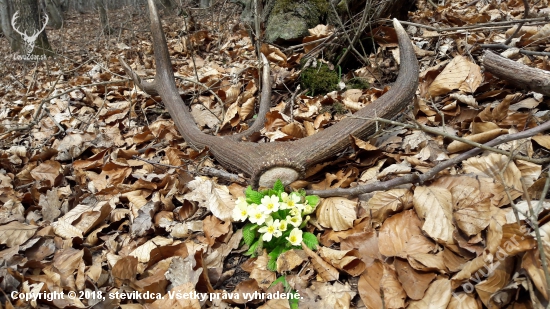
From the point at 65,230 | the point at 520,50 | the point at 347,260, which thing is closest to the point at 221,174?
the point at 65,230

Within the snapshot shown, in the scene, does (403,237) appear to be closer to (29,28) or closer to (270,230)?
(270,230)

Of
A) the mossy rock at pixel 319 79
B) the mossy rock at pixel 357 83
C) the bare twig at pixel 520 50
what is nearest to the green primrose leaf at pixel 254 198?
the mossy rock at pixel 319 79

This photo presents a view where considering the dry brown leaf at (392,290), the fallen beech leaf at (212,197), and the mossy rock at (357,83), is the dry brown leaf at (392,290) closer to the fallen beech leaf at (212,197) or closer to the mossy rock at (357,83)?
the fallen beech leaf at (212,197)

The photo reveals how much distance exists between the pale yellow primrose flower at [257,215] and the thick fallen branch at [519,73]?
1835 millimetres

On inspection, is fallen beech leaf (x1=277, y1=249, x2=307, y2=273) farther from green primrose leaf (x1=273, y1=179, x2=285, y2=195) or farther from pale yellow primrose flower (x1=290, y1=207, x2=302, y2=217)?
green primrose leaf (x1=273, y1=179, x2=285, y2=195)

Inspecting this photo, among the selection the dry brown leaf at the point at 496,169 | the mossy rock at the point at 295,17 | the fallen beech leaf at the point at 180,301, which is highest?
the mossy rock at the point at 295,17

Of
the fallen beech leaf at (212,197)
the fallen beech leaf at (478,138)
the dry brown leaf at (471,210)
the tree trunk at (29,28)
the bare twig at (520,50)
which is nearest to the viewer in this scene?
the dry brown leaf at (471,210)

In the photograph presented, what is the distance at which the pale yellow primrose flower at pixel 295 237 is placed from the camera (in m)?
1.71

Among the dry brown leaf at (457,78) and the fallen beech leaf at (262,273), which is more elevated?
the dry brown leaf at (457,78)

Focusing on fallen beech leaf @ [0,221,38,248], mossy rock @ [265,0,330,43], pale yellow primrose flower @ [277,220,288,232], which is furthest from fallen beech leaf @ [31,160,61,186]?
mossy rock @ [265,0,330,43]

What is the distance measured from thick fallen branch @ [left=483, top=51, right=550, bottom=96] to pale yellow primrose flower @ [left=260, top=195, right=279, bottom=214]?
5.70ft

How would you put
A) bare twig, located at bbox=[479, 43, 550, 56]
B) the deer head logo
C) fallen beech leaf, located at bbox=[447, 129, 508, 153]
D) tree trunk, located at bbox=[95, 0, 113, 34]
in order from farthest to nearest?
the deer head logo < tree trunk, located at bbox=[95, 0, 113, 34] < bare twig, located at bbox=[479, 43, 550, 56] < fallen beech leaf, located at bbox=[447, 129, 508, 153]

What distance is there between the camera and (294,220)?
1765 millimetres

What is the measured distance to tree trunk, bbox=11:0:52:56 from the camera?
6.86 metres
